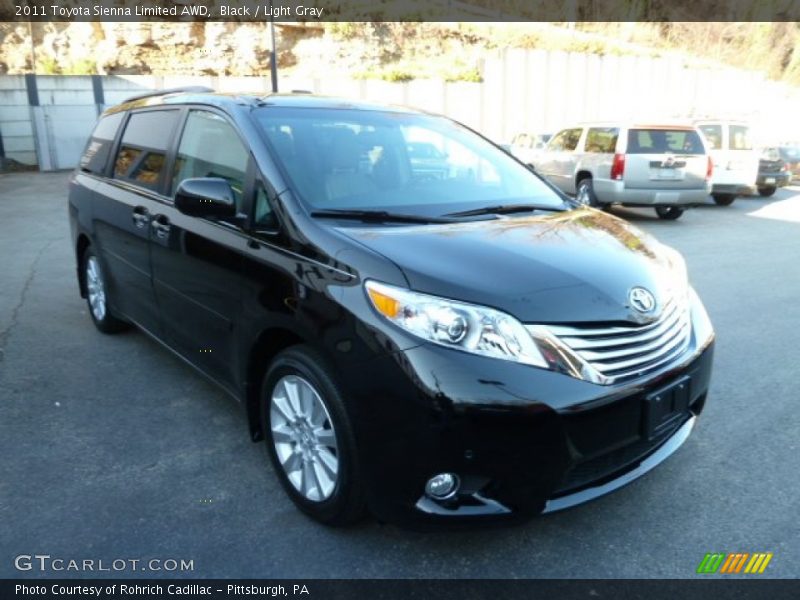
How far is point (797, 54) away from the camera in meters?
46.6

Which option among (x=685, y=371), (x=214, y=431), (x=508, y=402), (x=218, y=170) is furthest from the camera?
(x=214, y=431)

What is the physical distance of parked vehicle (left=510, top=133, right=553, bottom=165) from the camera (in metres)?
15.6

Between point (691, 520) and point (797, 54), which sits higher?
point (797, 54)

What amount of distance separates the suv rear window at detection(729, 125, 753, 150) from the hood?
12970mm

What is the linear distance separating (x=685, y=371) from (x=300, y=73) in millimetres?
28389

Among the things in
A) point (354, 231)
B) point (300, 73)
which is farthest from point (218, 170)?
point (300, 73)

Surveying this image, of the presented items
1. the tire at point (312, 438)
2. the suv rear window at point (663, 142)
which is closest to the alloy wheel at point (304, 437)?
the tire at point (312, 438)

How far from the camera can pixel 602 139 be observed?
12016mm

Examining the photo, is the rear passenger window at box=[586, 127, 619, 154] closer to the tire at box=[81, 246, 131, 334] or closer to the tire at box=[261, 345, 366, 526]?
the tire at box=[81, 246, 131, 334]

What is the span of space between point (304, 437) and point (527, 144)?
15.0 m

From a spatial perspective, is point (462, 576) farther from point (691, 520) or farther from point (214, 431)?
point (214, 431)

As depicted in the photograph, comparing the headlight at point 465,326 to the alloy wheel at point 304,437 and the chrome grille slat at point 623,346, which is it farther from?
the alloy wheel at point 304,437

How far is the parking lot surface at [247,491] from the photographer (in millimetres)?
2502

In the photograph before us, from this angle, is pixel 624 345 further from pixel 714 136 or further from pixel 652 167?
pixel 714 136
